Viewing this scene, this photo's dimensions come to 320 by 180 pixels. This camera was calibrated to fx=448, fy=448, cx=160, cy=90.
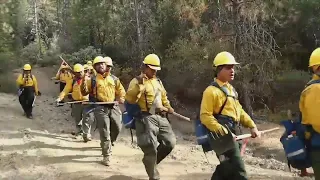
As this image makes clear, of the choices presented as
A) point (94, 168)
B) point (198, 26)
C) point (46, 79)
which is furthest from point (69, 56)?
point (94, 168)

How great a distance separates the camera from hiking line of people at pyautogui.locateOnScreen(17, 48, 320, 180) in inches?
203

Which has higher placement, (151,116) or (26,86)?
(151,116)

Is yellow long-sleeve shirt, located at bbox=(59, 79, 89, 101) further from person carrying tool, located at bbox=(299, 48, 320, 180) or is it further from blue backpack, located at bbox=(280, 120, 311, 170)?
person carrying tool, located at bbox=(299, 48, 320, 180)

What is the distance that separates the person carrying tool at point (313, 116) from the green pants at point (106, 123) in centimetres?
483

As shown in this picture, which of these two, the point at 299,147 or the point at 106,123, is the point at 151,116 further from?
the point at 299,147

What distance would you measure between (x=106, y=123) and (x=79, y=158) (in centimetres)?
122

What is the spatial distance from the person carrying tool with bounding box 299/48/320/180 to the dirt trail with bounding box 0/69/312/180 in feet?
12.2

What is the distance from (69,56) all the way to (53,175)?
21.3 m

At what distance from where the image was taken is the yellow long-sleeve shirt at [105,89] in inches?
373

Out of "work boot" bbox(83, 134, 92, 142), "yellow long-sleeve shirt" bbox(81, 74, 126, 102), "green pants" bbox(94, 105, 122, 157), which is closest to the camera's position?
"green pants" bbox(94, 105, 122, 157)

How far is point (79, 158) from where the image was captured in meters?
9.76

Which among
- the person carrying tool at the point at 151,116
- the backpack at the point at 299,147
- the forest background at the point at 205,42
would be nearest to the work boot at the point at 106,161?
the person carrying tool at the point at 151,116

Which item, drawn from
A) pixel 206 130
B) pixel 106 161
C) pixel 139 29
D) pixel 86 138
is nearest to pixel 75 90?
pixel 86 138

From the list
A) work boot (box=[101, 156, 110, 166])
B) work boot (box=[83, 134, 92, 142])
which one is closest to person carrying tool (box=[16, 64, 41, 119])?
work boot (box=[83, 134, 92, 142])
